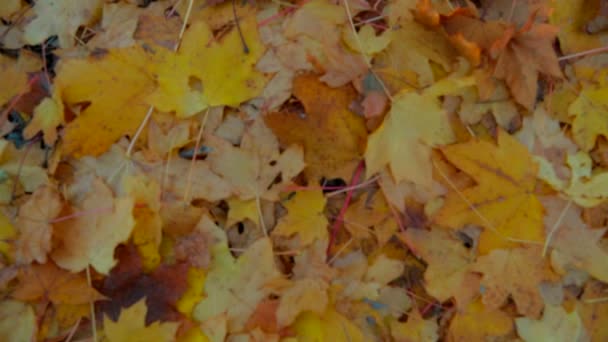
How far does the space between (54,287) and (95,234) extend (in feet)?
0.48

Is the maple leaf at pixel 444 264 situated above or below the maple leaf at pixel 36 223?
below

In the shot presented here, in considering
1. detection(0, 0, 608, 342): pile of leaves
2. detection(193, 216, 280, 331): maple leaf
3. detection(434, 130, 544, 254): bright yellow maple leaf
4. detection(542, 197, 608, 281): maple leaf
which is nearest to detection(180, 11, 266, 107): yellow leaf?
detection(0, 0, 608, 342): pile of leaves

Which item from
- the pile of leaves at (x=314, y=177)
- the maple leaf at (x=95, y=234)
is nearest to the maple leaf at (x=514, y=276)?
the pile of leaves at (x=314, y=177)

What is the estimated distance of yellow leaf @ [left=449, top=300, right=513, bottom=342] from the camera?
1232 mm

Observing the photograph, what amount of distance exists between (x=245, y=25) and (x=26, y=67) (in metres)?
0.55

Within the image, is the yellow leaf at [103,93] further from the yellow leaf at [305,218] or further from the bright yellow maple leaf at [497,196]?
the bright yellow maple leaf at [497,196]

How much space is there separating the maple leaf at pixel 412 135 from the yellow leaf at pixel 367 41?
0.14 m

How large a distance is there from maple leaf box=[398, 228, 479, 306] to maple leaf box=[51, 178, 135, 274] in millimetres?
627

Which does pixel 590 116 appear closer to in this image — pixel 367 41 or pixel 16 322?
pixel 367 41

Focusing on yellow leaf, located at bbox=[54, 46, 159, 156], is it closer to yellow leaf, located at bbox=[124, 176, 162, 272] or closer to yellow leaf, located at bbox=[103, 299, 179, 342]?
yellow leaf, located at bbox=[124, 176, 162, 272]

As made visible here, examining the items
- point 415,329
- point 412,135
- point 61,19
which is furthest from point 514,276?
point 61,19

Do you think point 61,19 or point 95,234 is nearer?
point 95,234

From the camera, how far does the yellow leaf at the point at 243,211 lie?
125 centimetres

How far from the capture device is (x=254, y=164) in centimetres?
124
